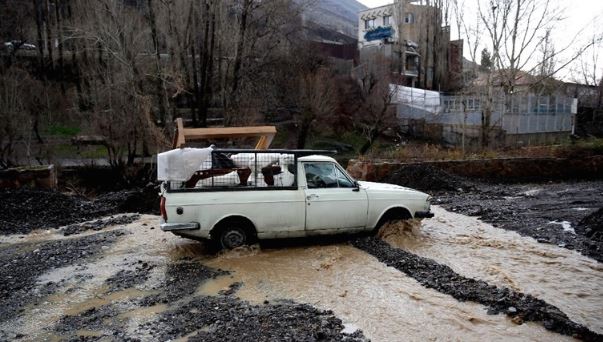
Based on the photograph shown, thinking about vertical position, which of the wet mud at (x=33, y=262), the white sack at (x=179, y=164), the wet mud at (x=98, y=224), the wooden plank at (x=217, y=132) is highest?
the wooden plank at (x=217, y=132)

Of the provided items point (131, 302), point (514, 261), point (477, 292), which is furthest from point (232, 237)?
point (514, 261)

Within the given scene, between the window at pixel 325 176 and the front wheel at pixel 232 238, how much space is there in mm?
1577

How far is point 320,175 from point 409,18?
47452 mm

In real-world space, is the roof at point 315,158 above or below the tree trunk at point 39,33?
below

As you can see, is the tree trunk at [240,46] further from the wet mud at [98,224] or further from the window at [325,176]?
the window at [325,176]

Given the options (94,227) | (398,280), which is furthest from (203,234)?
(94,227)

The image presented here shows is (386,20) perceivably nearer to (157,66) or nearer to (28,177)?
(157,66)

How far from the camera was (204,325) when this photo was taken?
5.70 metres

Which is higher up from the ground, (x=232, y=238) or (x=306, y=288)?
(x=232, y=238)

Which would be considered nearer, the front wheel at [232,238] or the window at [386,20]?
the front wheel at [232,238]

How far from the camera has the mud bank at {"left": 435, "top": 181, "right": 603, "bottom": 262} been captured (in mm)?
9508

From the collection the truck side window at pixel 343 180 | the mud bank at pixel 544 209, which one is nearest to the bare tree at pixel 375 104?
the mud bank at pixel 544 209

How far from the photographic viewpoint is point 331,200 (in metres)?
8.62

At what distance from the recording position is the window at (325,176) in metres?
8.70
